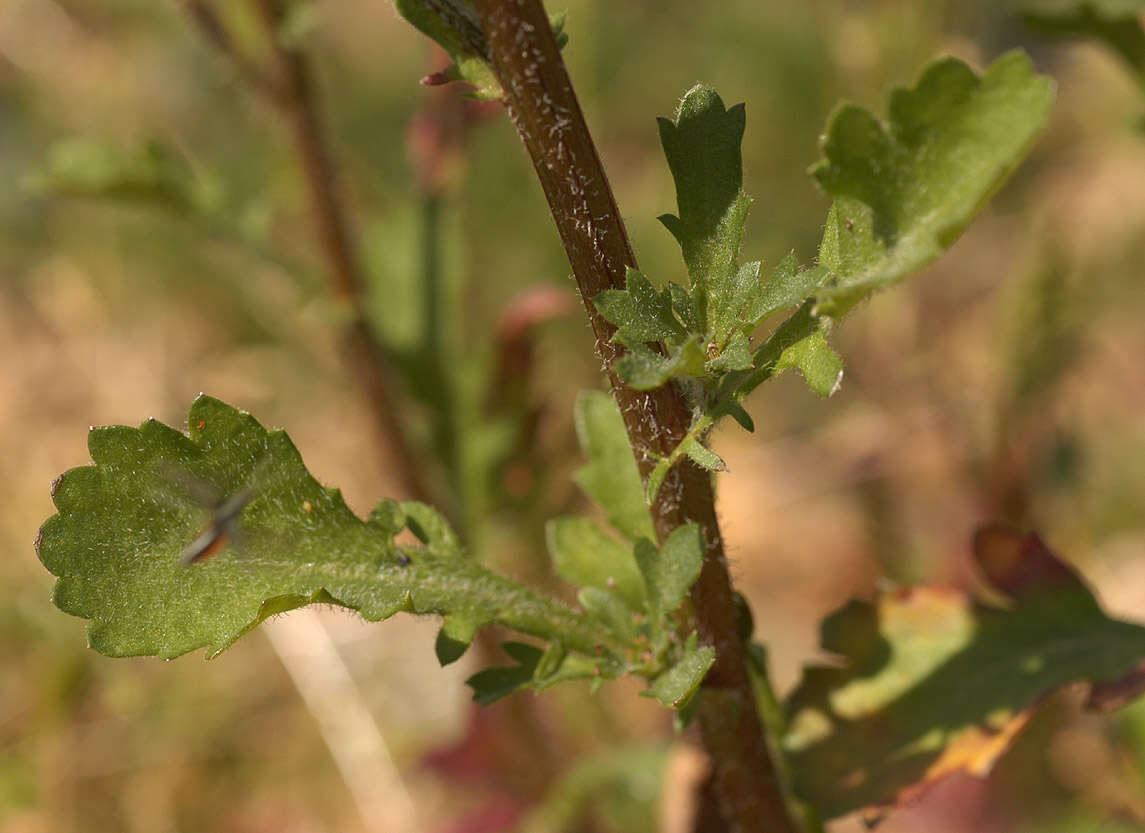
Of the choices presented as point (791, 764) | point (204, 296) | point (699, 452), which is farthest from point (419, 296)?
point (204, 296)

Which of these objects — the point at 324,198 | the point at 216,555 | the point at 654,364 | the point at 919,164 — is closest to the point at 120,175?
the point at 324,198

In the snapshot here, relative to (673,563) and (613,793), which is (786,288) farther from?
(613,793)

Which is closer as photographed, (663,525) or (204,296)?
(663,525)

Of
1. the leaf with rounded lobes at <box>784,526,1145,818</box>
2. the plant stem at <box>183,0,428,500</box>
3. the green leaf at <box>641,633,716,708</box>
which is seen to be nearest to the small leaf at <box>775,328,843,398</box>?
the green leaf at <box>641,633,716,708</box>

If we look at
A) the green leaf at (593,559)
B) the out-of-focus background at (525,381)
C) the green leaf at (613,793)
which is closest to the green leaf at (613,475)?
the green leaf at (593,559)

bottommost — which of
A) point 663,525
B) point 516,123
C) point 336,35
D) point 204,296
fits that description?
point 663,525

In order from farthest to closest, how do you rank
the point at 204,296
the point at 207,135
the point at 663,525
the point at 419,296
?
1. the point at 207,135
2. the point at 204,296
3. the point at 419,296
4. the point at 663,525

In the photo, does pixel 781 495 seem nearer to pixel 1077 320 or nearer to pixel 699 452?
pixel 1077 320
